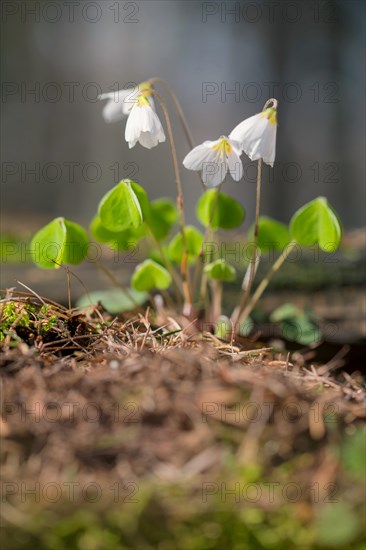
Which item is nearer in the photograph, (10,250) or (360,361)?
(360,361)

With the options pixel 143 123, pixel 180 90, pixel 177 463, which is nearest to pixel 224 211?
pixel 143 123

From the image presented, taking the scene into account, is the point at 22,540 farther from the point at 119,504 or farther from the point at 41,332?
the point at 41,332

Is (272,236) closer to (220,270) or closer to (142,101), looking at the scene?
(220,270)

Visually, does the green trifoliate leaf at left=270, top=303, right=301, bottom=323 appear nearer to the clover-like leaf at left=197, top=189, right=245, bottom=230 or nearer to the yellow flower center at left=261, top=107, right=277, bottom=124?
the clover-like leaf at left=197, top=189, right=245, bottom=230

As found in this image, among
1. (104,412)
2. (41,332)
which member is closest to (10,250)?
(41,332)

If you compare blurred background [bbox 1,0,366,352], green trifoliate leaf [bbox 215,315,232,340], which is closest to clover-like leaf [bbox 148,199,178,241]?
green trifoliate leaf [bbox 215,315,232,340]

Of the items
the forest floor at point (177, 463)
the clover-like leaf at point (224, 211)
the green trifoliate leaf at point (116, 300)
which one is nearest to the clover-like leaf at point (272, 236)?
the clover-like leaf at point (224, 211)

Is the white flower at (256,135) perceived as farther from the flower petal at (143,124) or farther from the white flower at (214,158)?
the flower petal at (143,124)

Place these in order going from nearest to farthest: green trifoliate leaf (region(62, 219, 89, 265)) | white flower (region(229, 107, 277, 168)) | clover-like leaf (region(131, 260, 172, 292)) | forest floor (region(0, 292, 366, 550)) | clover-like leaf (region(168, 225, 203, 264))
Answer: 1. forest floor (region(0, 292, 366, 550))
2. white flower (region(229, 107, 277, 168))
3. green trifoliate leaf (region(62, 219, 89, 265))
4. clover-like leaf (region(131, 260, 172, 292))
5. clover-like leaf (region(168, 225, 203, 264))
